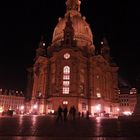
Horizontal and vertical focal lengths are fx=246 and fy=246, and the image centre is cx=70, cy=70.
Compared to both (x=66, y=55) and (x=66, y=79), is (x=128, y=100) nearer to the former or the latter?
(x=66, y=79)

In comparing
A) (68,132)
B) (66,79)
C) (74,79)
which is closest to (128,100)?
(74,79)

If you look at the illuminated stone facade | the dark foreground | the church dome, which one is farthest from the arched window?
the dark foreground

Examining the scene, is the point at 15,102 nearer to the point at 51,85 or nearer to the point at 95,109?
the point at 51,85

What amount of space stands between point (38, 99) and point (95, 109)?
806 inches

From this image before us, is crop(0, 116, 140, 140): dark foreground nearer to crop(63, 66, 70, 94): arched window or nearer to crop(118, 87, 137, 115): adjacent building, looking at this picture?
crop(63, 66, 70, 94): arched window

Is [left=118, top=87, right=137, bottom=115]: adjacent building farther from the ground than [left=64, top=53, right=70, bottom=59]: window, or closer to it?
closer to it

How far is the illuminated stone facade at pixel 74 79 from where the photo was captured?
8088cm

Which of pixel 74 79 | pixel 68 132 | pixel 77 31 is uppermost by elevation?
pixel 77 31

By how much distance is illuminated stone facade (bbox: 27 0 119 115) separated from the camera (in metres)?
80.9

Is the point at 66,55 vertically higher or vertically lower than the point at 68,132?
higher

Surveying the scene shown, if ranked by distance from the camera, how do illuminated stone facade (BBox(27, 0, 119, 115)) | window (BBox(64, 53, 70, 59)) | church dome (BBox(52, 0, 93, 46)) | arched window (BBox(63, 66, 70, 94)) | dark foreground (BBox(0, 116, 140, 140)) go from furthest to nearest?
1. church dome (BBox(52, 0, 93, 46))
2. window (BBox(64, 53, 70, 59))
3. arched window (BBox(63, 66, 70, 94))
4. illuminated stone facade (BBox(27, 0, 119, 115))
5. dark foreground (BBox(0, 116, 140, 140))

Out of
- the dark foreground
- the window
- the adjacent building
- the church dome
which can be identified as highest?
the church dome

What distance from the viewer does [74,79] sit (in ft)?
268

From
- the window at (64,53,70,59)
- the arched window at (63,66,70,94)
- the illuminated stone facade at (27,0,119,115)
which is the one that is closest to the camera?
the illuminated stone facade at (27,0,119,115)
